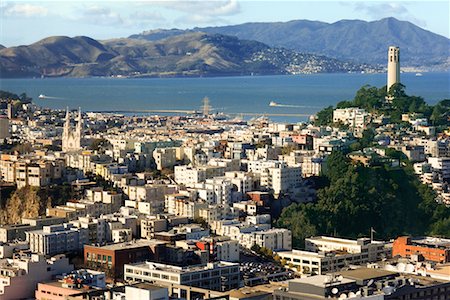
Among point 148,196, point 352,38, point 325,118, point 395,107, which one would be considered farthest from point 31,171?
point 352,38

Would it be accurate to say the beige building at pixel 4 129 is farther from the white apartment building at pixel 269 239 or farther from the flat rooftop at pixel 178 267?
the flat rooftop at pixel 178 267

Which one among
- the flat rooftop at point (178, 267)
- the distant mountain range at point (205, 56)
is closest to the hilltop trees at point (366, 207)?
the flat rooftop at point (178, 267)

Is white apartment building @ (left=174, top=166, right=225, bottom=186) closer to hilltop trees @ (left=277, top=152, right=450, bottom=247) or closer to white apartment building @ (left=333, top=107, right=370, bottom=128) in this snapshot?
hilltop trees @ (left=277, top=152, right=450, bottom=247)

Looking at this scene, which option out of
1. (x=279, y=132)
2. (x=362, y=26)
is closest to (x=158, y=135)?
(x=279, y=132)

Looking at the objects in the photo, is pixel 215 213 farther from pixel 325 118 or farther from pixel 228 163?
pixel 325 118

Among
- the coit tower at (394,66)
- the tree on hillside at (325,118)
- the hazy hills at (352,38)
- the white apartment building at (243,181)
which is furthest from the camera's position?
the hazy hills at (352,38)

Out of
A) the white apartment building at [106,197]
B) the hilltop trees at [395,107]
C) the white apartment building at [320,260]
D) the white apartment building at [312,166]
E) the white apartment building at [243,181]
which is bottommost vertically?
the white apartment building at [320,260]
